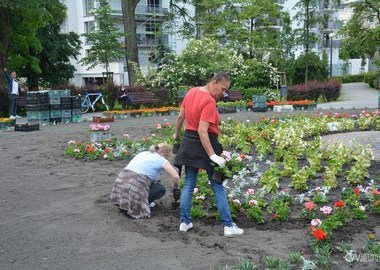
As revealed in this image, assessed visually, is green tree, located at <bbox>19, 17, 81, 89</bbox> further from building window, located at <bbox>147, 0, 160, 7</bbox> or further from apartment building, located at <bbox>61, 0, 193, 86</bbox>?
building window, located at <bbox>147, 0, 160, 7</bbox>

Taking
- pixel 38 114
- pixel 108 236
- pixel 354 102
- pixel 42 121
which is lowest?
pixel 108 236

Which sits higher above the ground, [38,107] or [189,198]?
[38,107]

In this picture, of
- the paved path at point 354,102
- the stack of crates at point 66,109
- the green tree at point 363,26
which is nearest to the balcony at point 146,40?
the paved path at point 354,102

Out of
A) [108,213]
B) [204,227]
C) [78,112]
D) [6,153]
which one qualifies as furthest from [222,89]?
[78,112]

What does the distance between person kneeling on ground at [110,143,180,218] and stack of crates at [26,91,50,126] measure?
39.1 ft

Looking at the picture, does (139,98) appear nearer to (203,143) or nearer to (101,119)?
(101,119)

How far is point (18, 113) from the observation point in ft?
72.6

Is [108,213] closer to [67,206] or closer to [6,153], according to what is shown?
[67,206]

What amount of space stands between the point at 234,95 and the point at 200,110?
19.0 meters

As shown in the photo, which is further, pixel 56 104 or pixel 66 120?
pixel 66 120

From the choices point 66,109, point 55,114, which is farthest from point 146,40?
point 55,114

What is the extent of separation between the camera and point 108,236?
16.9ft

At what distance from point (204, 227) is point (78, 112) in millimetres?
13547

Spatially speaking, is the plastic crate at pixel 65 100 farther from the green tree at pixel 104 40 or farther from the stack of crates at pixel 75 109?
the green tree at pixel 104 40
